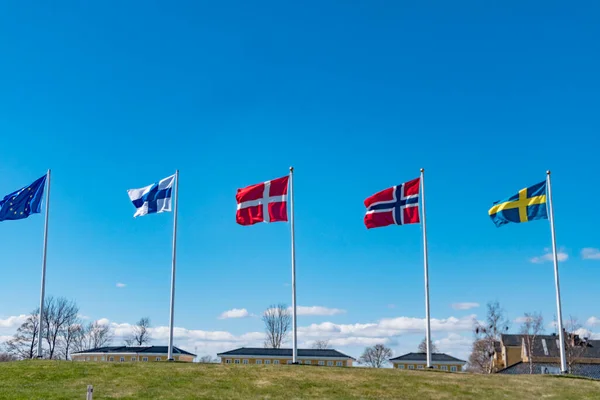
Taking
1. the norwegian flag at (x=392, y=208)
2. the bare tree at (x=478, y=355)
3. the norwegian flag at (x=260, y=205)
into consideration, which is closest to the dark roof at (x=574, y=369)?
the bare tree at (x=478, y=355)

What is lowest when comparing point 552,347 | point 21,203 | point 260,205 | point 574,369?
point 574,369

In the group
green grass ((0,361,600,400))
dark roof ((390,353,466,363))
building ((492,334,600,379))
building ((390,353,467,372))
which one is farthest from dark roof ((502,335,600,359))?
green grass ((0,361,600,400))

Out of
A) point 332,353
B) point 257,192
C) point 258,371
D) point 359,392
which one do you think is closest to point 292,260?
point 257,192

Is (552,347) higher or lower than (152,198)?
lower

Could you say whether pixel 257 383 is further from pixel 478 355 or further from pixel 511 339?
pixel 511 339

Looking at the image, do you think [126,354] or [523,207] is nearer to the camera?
[523,207]

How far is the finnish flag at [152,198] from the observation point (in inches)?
1389

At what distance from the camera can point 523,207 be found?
108 ft

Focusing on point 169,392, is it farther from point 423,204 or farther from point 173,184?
point 423,204

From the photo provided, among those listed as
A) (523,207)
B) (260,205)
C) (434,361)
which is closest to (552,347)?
(434,361)

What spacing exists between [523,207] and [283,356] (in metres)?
59.3

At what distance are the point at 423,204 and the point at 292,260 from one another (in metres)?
7.65

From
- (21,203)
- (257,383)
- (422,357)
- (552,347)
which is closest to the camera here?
(257,383)

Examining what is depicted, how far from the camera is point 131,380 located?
26656mm
